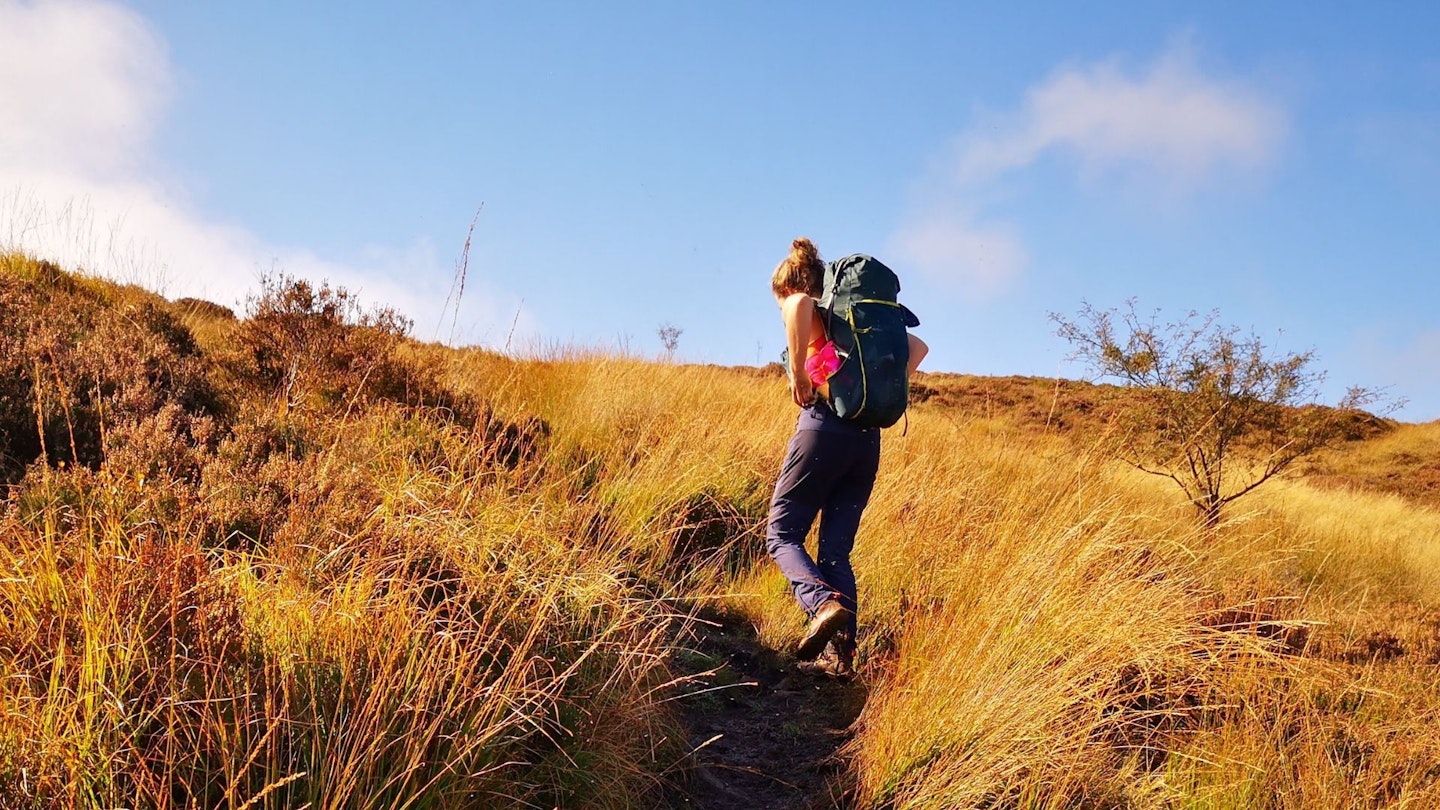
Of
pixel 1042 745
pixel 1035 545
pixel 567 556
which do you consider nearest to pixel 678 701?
pixel 567 556

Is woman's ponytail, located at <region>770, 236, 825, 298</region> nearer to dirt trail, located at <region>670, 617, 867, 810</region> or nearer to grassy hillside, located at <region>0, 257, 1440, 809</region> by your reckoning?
grassy hillside, located at <region>0, 257, 1440, 809</region>

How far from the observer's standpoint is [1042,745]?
2934 millimetres

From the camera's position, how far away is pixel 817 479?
415 centimetres

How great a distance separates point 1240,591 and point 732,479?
10.9ft

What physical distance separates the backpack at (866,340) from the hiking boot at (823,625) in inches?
33.5

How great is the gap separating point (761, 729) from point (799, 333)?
1.77 metres

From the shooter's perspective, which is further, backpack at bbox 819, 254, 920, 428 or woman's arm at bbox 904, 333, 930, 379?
woman's arm at bbox 904, 333, 930, 379

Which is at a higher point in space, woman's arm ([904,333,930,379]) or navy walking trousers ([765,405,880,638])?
woman's arm ([904,333,930,379])

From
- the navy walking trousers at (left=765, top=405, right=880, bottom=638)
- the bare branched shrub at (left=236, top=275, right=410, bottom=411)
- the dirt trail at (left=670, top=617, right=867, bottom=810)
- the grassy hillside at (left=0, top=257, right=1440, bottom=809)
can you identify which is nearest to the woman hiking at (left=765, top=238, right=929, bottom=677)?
the navy walking trousers at (left=765, top=405, right=880, bottom=638)

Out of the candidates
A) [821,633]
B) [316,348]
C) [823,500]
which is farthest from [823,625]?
[316,348]

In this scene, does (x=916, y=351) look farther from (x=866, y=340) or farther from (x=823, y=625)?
(x=823, y=625)

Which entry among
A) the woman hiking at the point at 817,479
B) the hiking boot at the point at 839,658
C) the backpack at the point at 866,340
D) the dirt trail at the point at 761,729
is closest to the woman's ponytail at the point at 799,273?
the woman hiking at the point at 817,479

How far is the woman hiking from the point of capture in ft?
13.1

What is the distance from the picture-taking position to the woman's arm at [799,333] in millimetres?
4016
